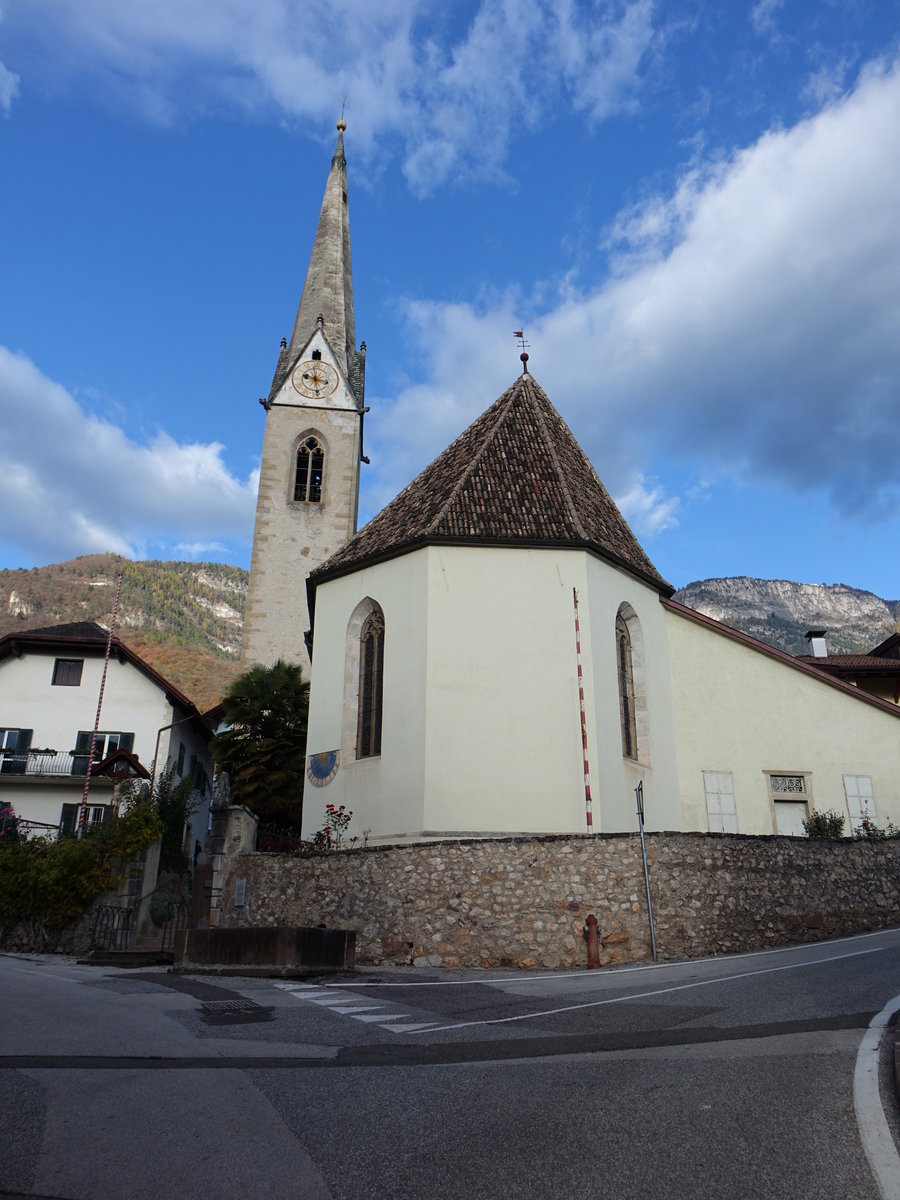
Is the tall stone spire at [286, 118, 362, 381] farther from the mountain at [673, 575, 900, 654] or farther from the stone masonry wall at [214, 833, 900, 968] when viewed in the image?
the mountain at [673, 575, 900, 654]

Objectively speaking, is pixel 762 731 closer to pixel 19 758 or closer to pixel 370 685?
pixel 370 685

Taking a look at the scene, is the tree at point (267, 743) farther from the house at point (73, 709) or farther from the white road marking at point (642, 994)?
the white road marking at point (642, 994)

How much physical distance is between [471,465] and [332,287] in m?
26.5

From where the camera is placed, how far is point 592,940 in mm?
12078

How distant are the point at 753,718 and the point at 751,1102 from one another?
15267 mm

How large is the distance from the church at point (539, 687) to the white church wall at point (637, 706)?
5 cm

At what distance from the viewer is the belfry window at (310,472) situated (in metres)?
35.8

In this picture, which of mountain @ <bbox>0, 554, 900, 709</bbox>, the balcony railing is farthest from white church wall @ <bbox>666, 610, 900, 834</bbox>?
mountain @ <bbox>0, 554, 900, 709</bbox>

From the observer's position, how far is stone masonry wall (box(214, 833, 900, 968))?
12.3 metres

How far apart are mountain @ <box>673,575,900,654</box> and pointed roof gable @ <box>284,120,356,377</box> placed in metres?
111

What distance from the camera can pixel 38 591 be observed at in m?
116

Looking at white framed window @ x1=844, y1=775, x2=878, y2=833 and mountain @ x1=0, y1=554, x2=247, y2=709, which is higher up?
mountain @ x1=0, y1=554, x2=247, y2=709

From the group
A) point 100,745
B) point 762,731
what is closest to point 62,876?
point 100,745

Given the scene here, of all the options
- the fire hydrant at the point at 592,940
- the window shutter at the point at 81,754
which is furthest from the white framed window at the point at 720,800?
the window shutter at the point at 81,754
